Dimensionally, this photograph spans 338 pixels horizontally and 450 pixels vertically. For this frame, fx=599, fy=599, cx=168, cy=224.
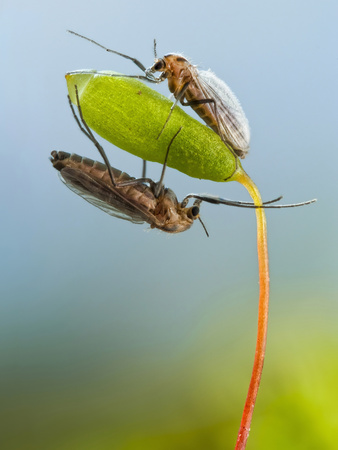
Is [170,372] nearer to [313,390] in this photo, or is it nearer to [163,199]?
[313,390]

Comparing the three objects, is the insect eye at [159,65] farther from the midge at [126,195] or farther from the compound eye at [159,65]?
the midge at [126,195]

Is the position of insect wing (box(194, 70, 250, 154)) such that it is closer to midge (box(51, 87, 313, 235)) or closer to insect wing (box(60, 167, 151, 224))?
midge (box(51, 87, 313, 235))

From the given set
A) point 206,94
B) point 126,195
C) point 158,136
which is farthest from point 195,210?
point 158,136

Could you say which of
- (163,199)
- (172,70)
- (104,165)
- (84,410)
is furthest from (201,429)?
(172,70)

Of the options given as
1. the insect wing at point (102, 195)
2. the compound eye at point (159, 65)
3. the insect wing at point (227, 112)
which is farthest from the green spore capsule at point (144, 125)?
the compound eye at point (159, 65)

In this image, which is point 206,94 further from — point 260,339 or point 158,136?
point 260,339

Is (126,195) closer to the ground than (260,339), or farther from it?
farther from it

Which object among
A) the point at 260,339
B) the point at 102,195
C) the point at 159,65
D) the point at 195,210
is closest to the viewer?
the point at 260,339
